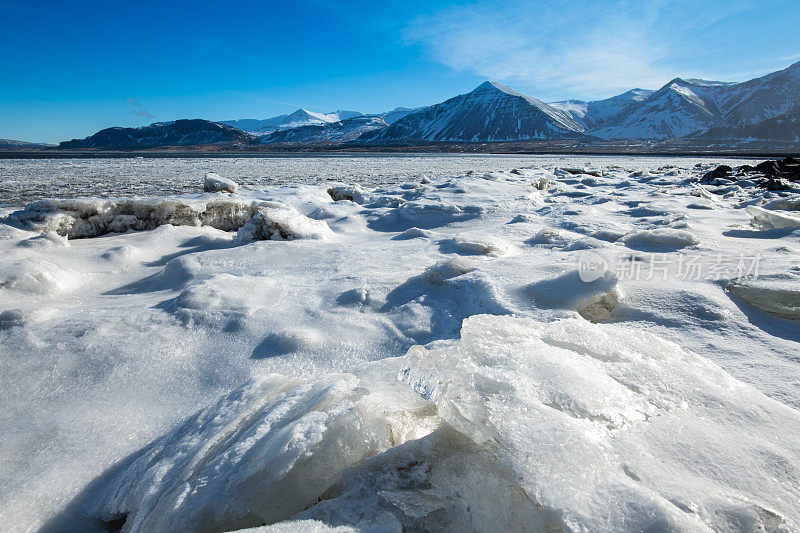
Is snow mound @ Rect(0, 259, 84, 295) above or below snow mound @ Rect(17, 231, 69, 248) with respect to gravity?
below

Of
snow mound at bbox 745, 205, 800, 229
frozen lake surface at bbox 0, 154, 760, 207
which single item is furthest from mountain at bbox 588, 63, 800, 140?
snow mound at bbox 745, 205, 800, 229

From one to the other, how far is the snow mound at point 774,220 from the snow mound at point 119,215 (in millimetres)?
4458

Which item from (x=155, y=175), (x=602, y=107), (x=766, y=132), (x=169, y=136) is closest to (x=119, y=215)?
(x=155, y=175)

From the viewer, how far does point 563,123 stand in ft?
324

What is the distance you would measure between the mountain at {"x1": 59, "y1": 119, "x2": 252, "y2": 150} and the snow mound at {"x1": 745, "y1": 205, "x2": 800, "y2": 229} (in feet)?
369

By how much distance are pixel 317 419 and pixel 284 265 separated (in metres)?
1.90

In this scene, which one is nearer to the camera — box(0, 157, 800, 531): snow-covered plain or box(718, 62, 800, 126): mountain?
box(0, 157, 800, 531): snow-covered plain

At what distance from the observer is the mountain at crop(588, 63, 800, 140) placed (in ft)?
276

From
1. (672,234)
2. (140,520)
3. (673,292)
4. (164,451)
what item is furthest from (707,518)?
(672,234)

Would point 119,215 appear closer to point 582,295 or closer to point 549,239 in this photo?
point 549,239

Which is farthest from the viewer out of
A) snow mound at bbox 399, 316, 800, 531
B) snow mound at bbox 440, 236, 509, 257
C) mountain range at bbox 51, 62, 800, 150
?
mountain range at bbox 51, 62, 800, 150

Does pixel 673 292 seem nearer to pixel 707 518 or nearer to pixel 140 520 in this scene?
pixel 707 518

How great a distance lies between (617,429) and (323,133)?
132 meters

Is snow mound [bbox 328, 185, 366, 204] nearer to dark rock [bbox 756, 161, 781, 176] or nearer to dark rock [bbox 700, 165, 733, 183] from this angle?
dark rock [bbox 700, 165, 733, 183]
